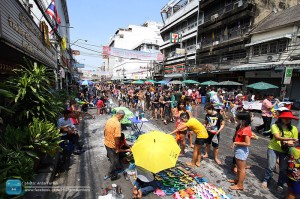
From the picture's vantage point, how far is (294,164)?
131 inches

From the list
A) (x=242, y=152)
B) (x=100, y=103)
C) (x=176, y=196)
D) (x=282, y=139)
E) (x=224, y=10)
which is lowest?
(x=176, y=196)

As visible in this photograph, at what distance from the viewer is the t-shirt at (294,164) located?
3.30 meters

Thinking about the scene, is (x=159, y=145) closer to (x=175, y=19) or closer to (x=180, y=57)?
(x=180, y=57)

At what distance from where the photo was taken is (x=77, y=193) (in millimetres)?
4234

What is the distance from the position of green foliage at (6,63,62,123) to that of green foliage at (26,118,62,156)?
305 millimetres

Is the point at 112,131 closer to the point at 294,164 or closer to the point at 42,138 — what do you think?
the point at 42,138

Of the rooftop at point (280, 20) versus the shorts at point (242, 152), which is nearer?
the shorts at point (242, 152)

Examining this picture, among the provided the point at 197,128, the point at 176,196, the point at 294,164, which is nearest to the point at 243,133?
the point at 294,164

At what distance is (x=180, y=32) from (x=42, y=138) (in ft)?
130

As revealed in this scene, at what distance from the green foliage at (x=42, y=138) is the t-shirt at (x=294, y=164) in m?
5.04

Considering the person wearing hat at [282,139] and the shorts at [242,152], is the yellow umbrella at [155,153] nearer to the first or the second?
the shorts at [242,152]

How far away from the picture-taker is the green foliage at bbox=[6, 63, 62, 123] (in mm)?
4656

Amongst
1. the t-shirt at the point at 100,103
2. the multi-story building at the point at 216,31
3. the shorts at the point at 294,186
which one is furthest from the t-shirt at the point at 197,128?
the multi-story building at the point at 216,31

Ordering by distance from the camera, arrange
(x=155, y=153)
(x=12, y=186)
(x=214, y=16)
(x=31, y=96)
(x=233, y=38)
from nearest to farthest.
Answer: (x=12, y=186) < (x=155, y=153) < (x=31, y=96) < (x=233, y=38) < (x=214, y=16)
